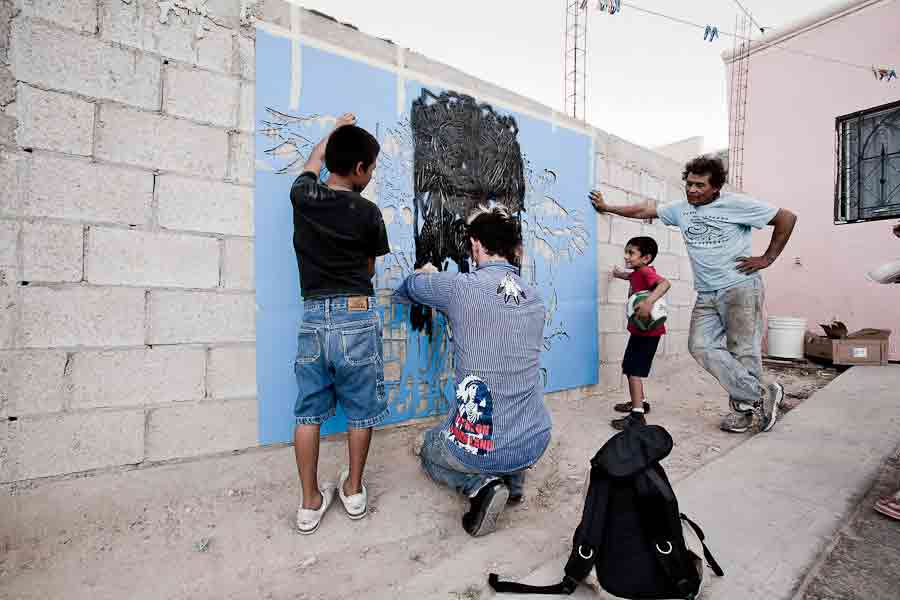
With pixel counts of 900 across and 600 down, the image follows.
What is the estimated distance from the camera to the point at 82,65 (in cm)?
176

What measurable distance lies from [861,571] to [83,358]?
2.89 meters

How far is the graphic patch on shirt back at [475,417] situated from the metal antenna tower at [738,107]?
7480 millimetres

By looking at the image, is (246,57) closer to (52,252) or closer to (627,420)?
(52,252)

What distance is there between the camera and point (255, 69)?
6.95ft

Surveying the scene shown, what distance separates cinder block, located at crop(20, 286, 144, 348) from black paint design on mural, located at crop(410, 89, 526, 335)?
136cm

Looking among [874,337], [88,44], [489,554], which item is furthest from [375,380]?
[874,337]

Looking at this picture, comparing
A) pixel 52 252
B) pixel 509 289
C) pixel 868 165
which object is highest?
pixel 868 165

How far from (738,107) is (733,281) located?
615 centimetres

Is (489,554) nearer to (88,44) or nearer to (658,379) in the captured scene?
(88,44)

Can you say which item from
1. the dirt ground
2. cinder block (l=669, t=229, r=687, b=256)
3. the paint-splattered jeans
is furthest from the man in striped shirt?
cinder block (l=669, t=229, r=687, b=256)

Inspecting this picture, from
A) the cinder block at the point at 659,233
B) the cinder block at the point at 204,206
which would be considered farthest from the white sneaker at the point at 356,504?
the cinder block at the point at 659,233

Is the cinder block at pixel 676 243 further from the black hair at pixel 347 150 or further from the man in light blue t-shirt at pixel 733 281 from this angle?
the black hair at pixel 347 150

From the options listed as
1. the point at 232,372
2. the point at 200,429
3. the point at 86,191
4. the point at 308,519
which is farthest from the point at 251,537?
the point at 86,191

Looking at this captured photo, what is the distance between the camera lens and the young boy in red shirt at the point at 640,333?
306cm
